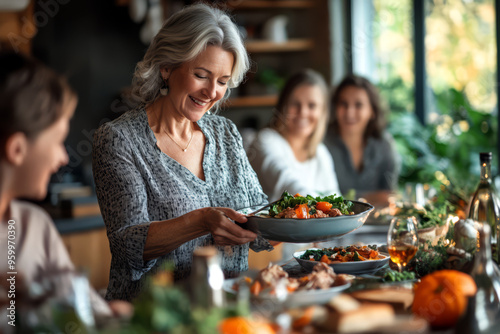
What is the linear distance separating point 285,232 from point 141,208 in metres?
0.45

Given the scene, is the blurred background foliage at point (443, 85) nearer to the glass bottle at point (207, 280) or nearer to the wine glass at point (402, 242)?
the wine glass at point (402, 242)

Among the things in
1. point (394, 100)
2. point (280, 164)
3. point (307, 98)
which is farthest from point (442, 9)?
point (280, 164)

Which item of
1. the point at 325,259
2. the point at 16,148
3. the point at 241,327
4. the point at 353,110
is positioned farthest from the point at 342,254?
the point at 353,110

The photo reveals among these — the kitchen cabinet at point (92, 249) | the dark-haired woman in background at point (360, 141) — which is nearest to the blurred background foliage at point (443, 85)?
the dark-haired woman in background at point (360, 141)

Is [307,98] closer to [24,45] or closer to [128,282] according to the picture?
[128,282]

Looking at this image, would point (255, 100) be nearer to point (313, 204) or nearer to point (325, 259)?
point (313, 204)

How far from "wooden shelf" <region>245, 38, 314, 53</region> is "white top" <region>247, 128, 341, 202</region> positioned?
1.46 m

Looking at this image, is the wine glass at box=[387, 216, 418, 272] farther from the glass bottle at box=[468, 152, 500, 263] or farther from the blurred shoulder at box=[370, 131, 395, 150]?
the blurred shoulder at box=[370, 131, 395, 150]

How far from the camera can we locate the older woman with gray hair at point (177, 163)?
62.0 inches

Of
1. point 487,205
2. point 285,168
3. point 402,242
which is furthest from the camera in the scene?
point 285,168

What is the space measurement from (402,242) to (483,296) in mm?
262

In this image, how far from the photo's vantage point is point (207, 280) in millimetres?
938

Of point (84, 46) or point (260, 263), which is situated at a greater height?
point (84, 46)

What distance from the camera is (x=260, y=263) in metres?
1.92
